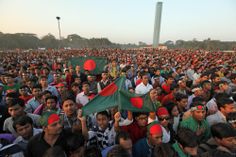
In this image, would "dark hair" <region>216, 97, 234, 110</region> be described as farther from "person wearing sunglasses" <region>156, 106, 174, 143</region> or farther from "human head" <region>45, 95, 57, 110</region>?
"human head" <region>45, 95, 57, 110</region>

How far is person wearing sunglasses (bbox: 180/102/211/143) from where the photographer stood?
A: 3363 mm

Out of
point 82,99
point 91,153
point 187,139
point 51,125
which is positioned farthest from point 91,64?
point 187,139

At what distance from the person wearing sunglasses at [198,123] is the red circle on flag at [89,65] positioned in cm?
560

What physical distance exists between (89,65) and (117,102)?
210 inches

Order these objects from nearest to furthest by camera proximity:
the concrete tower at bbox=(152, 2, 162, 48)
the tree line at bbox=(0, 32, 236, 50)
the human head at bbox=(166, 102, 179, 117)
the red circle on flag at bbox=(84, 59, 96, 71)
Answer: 1. the human head at bbox=(166, 102, 179, 117)
2. the red circle on flag at bbox=(84, 59, 96, 71)
3. the tree line at bbox=(0, 32, 236, 50)
4. the concrete tower at bbox=(152, 2, 162, 48)

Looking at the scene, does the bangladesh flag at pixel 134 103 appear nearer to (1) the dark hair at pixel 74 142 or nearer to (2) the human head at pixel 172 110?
(2) the human head at pixel 172 110

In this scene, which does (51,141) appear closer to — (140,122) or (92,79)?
(140,122)

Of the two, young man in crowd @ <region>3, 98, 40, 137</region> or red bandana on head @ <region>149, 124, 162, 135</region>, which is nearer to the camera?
red bandana on head @ <region>149, 124, 162, 135</region>

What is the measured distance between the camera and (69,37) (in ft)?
278

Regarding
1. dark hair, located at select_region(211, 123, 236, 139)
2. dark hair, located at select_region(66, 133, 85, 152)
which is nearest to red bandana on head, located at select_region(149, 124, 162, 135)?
dark hair, located at select_region(211, 123, 236, 139)

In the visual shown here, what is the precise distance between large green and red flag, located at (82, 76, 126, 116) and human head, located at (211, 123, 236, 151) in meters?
1.56

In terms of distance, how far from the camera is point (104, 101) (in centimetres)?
333

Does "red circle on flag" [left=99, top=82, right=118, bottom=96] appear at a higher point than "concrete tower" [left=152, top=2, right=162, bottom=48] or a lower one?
lower

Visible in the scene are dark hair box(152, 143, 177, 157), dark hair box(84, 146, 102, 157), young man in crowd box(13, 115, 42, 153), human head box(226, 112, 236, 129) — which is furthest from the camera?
human head box(226, 112, 236, 129)
